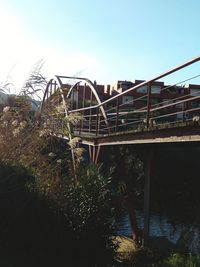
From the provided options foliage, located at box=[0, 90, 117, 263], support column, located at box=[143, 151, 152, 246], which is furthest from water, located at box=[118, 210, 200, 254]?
foliage, located at box=[0, 90, 117, 263]

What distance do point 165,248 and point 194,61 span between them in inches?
256

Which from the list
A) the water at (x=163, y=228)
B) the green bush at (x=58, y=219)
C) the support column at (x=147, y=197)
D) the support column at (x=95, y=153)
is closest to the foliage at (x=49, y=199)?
the green bush at (x=58, y=219)

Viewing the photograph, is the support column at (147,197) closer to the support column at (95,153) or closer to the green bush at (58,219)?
the support column at (95,153)

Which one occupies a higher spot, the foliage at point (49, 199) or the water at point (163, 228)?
the foliage at point (49, 199)

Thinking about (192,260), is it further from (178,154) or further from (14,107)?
(178,154)

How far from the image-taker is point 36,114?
936 centimetres

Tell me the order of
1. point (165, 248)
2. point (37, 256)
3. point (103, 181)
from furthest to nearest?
1. point (165, 248)
2. point (103, 181)
3. point (37, 256)

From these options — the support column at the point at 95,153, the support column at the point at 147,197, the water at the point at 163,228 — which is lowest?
the water at the point at 163,228

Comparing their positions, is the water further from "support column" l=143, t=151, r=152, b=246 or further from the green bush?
the green bush

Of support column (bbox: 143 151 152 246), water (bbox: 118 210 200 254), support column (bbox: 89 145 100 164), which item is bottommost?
water (bbox: 118 210 200 254)

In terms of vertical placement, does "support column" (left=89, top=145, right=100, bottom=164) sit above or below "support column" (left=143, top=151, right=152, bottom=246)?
above

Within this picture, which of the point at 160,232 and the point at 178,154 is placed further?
the point at 178,154

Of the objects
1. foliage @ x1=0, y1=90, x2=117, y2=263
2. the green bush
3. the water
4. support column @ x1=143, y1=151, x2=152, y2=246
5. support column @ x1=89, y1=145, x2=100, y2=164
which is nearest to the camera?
the green bush

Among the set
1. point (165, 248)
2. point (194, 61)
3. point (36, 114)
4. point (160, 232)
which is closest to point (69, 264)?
point (36, 114)
